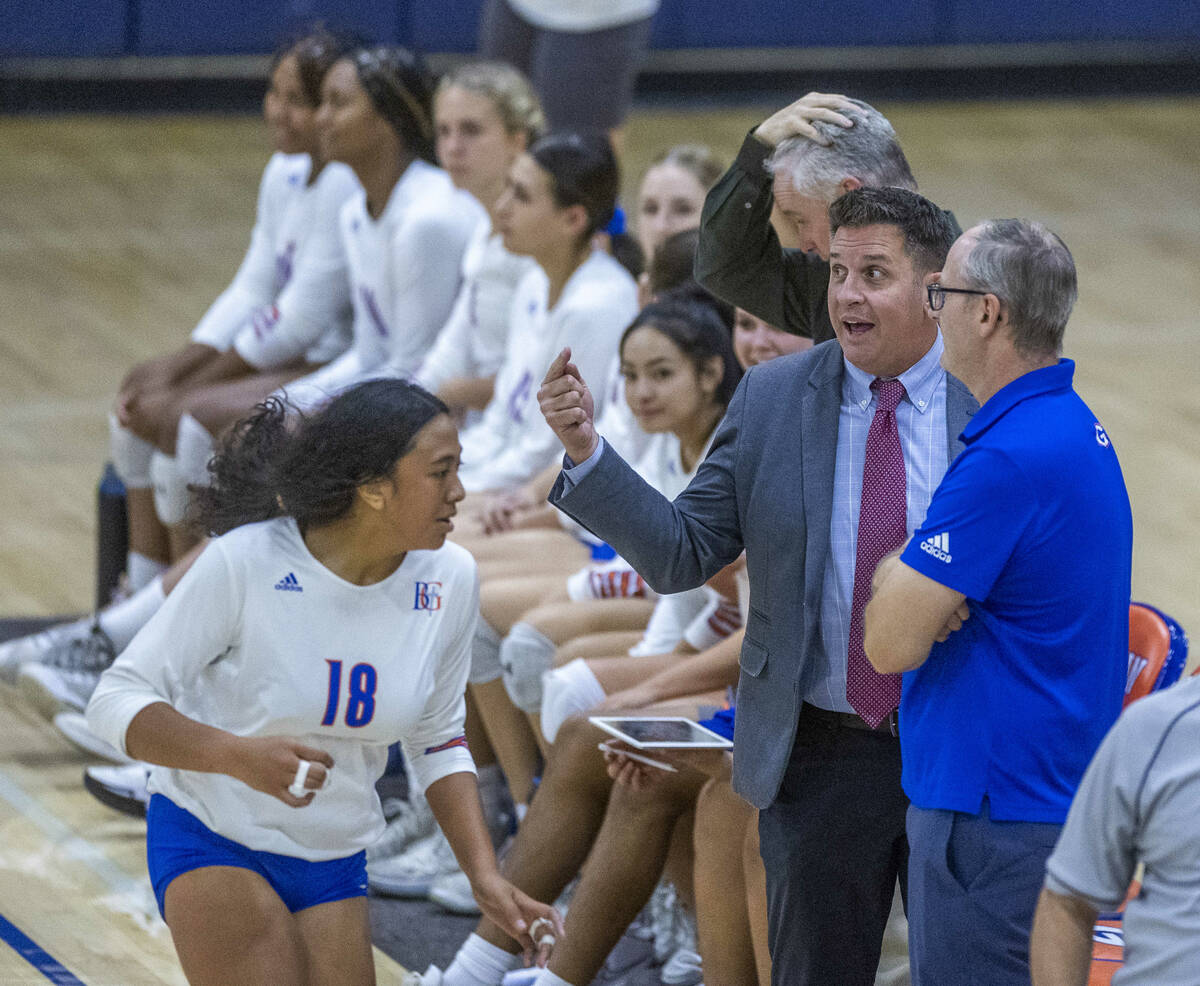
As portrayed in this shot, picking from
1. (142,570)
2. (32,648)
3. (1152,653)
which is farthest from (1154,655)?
(142,570)

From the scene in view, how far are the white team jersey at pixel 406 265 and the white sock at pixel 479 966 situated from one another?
2.12 metres

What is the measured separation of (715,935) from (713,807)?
219 mm

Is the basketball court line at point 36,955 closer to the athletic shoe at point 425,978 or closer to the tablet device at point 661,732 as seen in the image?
the athletic shoe at point 425,978

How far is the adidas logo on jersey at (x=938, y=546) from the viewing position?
2104 millimetres

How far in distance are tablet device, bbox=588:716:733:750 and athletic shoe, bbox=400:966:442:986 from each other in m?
0.57

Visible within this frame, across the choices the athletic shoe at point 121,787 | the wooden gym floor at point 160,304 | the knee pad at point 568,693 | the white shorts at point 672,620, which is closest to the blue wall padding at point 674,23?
the wooden gym floor at point 160,304

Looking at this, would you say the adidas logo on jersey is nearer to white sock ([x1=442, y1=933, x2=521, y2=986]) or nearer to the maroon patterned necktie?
the maroon patterned necktie

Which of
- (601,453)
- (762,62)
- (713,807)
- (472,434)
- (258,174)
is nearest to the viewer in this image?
(601,453)

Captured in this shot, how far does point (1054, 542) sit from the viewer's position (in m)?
2.13

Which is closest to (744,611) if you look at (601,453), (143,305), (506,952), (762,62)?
(506,952)

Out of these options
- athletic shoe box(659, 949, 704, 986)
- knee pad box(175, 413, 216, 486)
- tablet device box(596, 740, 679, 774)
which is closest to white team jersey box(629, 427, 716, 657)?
tablet device box(596, 740, 679, 774)

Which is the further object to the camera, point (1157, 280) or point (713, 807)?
point (1157, 280)

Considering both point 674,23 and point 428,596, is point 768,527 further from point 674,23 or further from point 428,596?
point 674,23

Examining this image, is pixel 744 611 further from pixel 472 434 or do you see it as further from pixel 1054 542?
pixel 472 434
